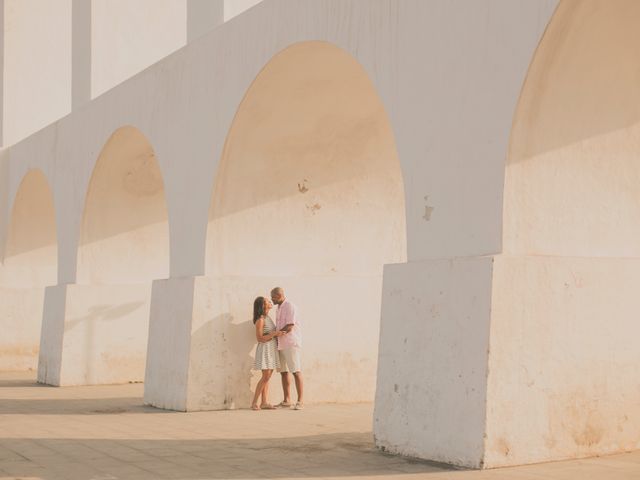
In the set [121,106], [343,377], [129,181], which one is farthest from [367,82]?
[129,181]

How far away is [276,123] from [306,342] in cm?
235

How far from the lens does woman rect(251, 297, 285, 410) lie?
10789 mm

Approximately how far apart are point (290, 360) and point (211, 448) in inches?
106

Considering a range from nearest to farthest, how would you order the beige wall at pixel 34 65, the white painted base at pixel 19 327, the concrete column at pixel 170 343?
the concrete column at pixel 170 343 < the white painted base at pixel 19 327 < the beige wall at pixel 34 65

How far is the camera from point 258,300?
1085 centimetres

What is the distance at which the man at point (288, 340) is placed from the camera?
35.5 ft

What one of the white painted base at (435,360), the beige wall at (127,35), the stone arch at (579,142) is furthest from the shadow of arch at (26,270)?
the stone arch at (579,142)

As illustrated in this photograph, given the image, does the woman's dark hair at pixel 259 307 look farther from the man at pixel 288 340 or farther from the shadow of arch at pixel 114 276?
the shadow of arch at pixel 114 276

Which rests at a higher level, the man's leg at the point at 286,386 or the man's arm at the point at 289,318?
the man's arm at the point at 289,318

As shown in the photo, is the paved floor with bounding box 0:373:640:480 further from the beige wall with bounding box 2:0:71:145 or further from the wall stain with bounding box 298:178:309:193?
the beige wall with bounding box 2:0:71:145

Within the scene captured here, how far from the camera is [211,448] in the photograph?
8.25 meters

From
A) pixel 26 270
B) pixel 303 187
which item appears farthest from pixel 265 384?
pixel 26 270

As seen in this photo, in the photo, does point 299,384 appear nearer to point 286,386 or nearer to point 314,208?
point 286,386

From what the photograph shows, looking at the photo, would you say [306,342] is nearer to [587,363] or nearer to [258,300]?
[258,300]
